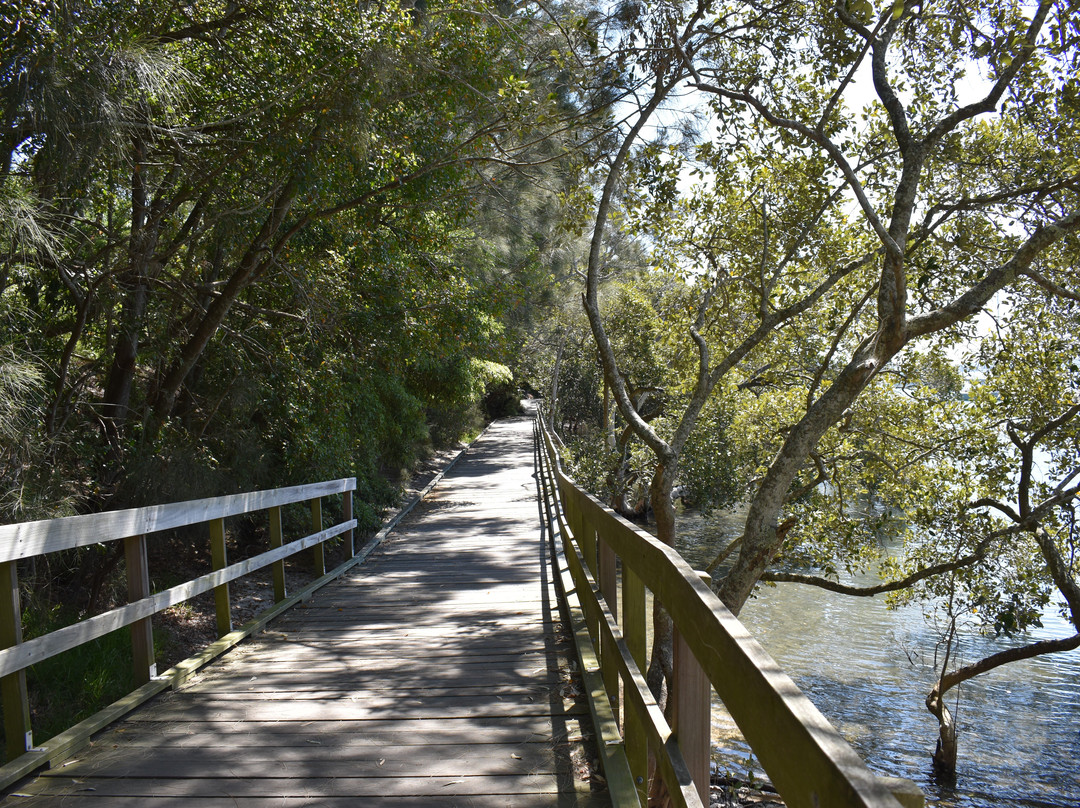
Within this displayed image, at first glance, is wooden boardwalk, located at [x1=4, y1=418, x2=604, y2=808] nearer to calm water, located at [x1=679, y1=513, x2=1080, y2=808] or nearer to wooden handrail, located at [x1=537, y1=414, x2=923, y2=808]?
wooden handrail, located at [x1=537, y1=414, x2=923, y2=808]

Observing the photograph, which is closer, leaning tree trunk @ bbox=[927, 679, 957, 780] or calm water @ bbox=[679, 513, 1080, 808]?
leaning tree trunk @ bbox=[927, 679, 957, 780]

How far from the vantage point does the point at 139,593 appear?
420 cm

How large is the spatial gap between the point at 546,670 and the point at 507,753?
1.31m

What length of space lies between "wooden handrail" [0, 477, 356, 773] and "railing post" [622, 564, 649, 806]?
2408mm

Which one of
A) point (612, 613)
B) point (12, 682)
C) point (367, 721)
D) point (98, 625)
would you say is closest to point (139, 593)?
point (98, 625)

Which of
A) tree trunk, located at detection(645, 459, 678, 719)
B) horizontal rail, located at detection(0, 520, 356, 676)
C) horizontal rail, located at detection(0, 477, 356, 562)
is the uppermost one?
horizontal rail, located at detection(0, 477, 356, 562)

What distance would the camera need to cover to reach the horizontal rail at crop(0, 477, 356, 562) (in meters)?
3.20

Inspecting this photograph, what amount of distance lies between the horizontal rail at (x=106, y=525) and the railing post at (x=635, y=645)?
2426mm

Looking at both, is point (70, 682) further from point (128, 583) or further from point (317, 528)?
point (317, 528)

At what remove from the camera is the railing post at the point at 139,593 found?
4.20m

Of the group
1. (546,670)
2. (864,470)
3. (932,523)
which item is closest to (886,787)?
(546,670)

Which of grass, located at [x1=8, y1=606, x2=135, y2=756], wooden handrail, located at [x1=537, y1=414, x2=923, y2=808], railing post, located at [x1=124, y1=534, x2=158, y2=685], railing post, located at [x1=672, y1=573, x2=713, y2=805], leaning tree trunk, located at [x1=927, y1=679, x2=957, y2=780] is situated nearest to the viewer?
wooden handrail, located at [x1=537, y1=414, x2=923, y2=808]

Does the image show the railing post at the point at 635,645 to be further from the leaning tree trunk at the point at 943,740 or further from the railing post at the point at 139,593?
the leaning tree trunk at the point at 943,740

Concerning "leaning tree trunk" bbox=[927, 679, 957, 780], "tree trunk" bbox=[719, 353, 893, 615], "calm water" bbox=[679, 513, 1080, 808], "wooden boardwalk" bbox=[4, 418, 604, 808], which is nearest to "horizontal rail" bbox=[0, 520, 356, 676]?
"wooden boardwalk" bbox=[4, 418, 604, 808]
